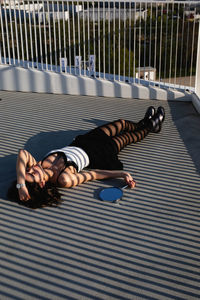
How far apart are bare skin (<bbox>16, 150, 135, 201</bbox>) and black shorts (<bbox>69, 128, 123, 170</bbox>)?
5.4 inches

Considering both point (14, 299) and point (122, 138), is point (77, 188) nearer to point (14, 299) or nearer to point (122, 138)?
point (122, 138)

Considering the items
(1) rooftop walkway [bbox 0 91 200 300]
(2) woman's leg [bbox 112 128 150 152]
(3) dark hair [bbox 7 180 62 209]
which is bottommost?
(1) rooftop walkway [bbox 0 91 200 300]

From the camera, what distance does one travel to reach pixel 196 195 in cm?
378

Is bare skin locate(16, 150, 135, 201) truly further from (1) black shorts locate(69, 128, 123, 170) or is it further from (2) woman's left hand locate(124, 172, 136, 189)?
(1) black shorts locate(69, 128, 123, 170)

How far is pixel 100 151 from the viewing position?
434cm

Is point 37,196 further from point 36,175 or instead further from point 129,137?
point 129,137

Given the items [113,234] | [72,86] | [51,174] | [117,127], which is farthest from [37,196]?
[72,86]

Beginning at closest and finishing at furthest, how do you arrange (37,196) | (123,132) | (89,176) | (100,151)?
(37,196)
(89,176)
(100,151)
(123,132)

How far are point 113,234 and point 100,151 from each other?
4.49 ft

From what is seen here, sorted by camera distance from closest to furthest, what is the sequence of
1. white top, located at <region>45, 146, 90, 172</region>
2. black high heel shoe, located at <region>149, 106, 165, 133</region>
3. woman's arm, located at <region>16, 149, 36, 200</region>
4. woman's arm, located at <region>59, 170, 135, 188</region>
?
woman's arm, located at <region>16, 149, 36, 200</region>, woman's arm, located at <region>59, 170, 135, 188</region>, white top, located at <region>45, 146, 90, 172</region>, black high heel shoe, located at <region>149, 106, 165, 133</region>

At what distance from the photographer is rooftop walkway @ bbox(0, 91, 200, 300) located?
8.63ft

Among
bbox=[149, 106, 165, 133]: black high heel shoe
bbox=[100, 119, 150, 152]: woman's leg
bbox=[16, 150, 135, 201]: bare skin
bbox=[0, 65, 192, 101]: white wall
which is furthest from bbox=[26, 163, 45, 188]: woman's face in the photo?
bbox=[0, 65, 192, 101]: white wall

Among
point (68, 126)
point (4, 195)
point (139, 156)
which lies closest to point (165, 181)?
point (139, 156)

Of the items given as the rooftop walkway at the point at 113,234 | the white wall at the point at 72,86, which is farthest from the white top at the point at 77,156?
the white wall at the point at 72,86
